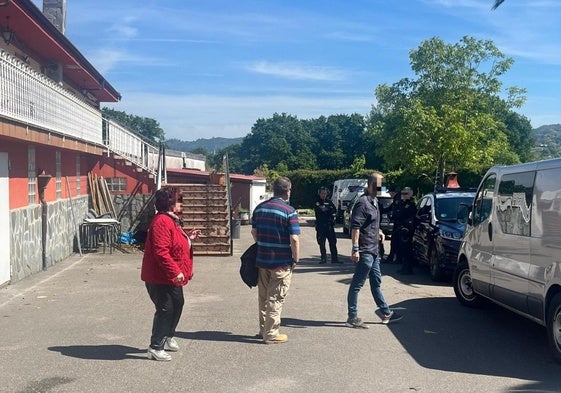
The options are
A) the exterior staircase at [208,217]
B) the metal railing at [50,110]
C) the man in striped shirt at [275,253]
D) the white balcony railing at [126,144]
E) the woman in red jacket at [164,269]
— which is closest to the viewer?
the woman in red jacket at [164,269]

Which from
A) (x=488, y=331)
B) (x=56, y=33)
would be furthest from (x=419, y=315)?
(x=56, y=33)

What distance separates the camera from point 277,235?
7094mm

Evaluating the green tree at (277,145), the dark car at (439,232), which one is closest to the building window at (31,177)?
the dark car at (439,232)

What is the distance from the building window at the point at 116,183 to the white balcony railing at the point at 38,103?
10.3 ft

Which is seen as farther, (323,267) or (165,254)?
(323,267)

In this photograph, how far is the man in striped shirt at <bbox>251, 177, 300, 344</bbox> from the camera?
7086 mm

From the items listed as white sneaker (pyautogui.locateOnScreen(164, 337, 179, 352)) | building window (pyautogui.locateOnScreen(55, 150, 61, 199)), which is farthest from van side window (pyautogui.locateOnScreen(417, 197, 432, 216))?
building window (pyautogui.locateOnScreen(55, 150, 61, 199))

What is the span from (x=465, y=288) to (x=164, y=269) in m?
5.19

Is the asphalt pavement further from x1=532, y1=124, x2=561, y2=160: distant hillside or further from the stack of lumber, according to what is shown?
x1=532, y1=124, x2=561, y2=160: distant hillside

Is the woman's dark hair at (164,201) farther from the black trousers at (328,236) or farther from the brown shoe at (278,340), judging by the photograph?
the black trousers at (328,236)

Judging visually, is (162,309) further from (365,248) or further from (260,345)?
(365,248)

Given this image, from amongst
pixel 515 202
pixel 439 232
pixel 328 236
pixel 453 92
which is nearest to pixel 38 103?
pixel 328 236

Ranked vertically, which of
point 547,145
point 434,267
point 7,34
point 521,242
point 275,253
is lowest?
point 434,267

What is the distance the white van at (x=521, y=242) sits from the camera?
6.42 meters
